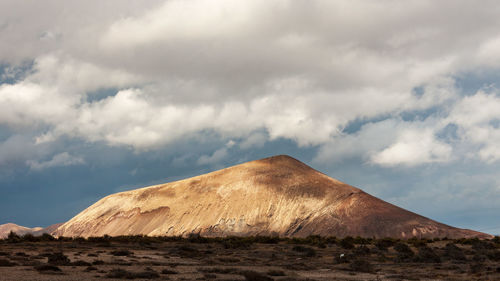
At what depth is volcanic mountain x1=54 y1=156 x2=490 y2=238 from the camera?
10162 centimetres

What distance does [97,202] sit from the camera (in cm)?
13788

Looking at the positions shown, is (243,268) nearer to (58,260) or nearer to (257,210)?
(58,260)

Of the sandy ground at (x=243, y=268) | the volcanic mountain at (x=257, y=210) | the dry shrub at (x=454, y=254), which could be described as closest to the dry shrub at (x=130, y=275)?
the sandy ground at (x=243, y=268)

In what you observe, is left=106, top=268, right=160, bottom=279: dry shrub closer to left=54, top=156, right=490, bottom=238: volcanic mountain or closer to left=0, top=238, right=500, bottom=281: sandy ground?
left=0, top=238, right=500, bottom=281: sandy ground

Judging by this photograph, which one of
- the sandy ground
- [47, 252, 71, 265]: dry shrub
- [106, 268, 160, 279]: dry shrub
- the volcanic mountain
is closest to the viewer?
[106, 268, 160, 279]: dry shrub

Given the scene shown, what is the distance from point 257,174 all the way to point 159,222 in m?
29.2

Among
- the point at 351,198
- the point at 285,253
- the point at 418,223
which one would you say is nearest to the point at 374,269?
the point at 285,253

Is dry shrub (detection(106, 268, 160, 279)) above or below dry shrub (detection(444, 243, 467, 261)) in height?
below

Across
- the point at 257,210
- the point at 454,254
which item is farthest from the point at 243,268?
the point at 257,210

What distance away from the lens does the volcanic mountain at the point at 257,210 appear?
4001 inches

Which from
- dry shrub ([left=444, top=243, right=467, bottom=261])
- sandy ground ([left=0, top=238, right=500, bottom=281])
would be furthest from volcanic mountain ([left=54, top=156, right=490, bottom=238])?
sandy ground ([left=0, top=238, right=500, bottom=281])

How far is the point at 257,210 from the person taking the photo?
111812 millimetres

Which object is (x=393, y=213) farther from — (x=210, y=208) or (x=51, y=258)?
(x=51, y=258)

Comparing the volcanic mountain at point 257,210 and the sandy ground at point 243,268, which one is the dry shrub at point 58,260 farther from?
the volcanic mountain at point 257,210
